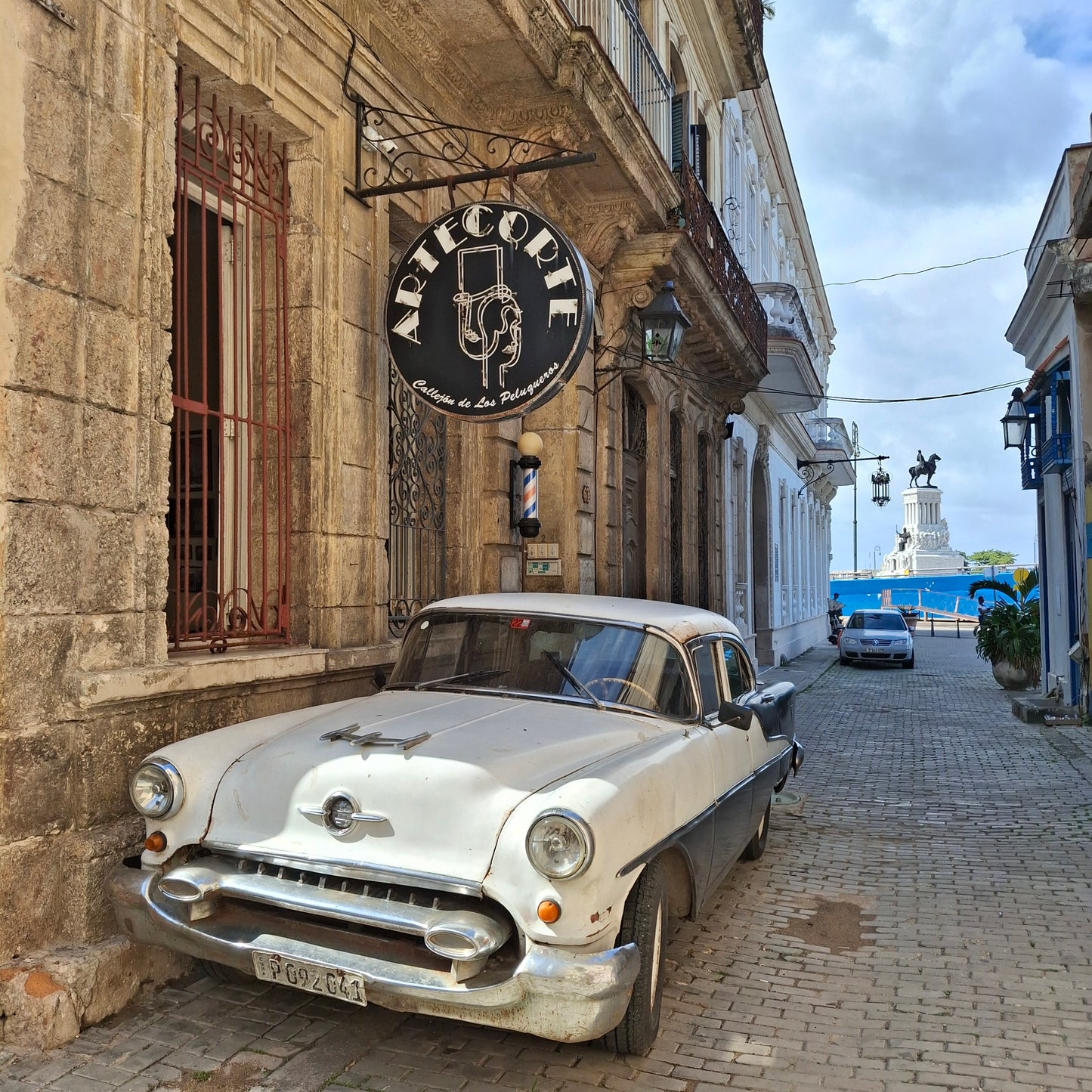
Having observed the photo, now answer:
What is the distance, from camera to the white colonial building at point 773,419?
19.1 metres

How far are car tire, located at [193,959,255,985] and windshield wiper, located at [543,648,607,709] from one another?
176 cm

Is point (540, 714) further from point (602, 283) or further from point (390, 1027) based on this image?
point (602, 283)

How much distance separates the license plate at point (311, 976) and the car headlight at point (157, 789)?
685 millimetres

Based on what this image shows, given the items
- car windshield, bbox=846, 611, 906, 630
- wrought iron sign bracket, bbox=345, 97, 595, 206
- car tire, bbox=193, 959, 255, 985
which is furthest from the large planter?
car tire, bbox=193, 959, 255, 985

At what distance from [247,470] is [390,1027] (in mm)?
3375

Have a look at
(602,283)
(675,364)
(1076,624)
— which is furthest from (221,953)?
(1076,624)

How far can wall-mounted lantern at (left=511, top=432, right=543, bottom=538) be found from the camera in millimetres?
8789

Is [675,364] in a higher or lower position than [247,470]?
higher

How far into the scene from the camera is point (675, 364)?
13.8 metres

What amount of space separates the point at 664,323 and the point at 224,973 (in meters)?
7.91

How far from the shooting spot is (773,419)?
79.8ft

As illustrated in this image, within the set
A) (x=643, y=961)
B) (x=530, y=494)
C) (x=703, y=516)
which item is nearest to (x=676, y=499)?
(x=703, y=516)

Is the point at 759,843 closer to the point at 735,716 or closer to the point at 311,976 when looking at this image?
the point at 735,716

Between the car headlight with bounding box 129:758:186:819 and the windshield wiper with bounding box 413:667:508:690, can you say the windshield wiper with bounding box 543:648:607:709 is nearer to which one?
the windshield wiper with bounding box 413:667:508:690
